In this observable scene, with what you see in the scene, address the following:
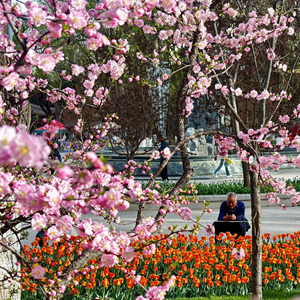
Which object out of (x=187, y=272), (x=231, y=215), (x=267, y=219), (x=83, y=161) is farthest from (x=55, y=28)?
(x=267, y=219)

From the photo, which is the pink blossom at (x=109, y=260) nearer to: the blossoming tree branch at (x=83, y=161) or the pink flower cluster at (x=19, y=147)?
the blossoming tree branch at (x=83, y=161)

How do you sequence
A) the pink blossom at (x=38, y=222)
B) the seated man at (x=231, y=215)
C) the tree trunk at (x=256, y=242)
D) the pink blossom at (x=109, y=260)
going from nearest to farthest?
the pink blossom at (x=38, y=222)
the pink blossom at (x=109, y=260)
the tree trunk at (x=256, y=242)
the seated man at (x=231, y=215)

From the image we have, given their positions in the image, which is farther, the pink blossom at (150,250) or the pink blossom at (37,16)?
the pink blossom at (150,250)

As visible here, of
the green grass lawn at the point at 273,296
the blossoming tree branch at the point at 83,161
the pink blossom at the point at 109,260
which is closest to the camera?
the blossoming tree branch at the point at 83,161

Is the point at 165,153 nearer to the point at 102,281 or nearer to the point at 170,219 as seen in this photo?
the point at 102,281

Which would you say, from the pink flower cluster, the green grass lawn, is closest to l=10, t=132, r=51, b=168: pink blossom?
the pink flower cluster

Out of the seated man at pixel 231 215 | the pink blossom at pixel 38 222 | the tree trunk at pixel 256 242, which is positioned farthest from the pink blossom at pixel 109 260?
the seated man at pixel 231 215

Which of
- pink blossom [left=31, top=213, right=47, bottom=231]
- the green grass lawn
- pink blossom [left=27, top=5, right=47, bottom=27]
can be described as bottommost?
the green grass lawn

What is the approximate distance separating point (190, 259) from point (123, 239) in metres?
2.89

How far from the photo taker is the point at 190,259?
6000 mm

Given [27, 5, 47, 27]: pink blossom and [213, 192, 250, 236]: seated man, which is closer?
[27, 5, 47, 27]: pink blossom

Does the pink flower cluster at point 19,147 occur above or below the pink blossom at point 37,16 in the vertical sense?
→ below

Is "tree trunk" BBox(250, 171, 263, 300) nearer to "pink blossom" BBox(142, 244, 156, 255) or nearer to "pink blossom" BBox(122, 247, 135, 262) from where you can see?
"pink blossom" BBox(142, 244, 156, 255)

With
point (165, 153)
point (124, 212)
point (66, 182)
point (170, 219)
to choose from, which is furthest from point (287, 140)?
point (124, 212)
